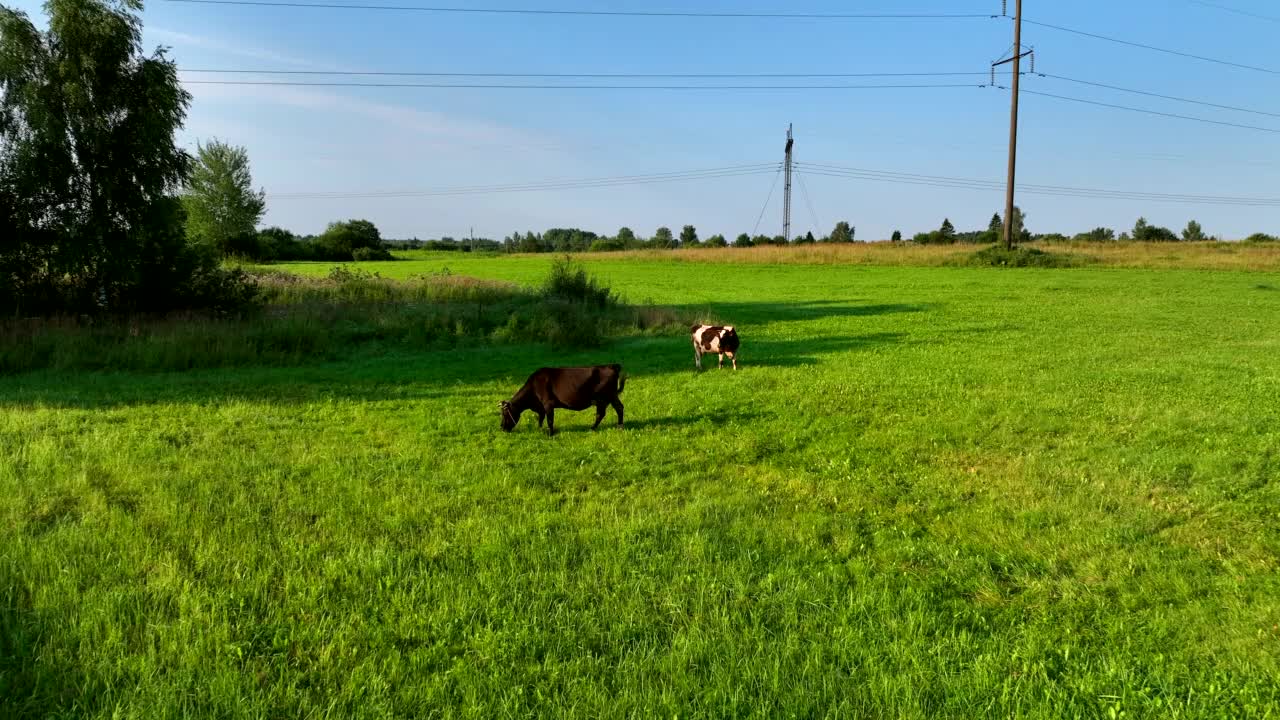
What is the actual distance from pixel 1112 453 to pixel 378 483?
29.6 feet

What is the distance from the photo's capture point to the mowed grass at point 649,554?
12.2 ft

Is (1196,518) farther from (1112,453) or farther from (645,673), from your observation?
(645,673)

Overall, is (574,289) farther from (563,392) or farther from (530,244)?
(530,244)

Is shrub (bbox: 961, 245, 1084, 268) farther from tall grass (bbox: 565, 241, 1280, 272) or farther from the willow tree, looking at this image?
the willow tree

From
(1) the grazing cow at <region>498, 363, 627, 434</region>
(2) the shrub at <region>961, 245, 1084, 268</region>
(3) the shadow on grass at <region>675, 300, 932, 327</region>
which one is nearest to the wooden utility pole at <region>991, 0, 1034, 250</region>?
(2) the shrub at <region>961, 245, 1084, 268</region>

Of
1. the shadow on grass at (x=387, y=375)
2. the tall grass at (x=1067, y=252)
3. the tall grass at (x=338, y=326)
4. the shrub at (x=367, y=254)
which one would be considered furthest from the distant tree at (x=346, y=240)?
the shadow on grass at (x=387, y=375)

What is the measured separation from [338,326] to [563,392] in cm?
1325

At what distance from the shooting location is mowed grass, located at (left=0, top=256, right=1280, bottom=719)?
3725 mm

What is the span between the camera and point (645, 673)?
3.83 m

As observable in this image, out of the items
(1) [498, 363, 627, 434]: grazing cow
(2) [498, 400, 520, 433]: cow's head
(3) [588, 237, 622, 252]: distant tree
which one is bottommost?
(2) [498, 400, 520, 433]: cow's head

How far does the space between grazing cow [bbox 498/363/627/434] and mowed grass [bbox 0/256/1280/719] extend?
38 cm

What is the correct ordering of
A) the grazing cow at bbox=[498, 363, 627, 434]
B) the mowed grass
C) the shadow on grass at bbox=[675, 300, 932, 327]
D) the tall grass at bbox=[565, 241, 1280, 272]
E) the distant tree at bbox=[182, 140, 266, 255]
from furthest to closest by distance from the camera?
the distant tree at bbox=[182, 140, 266, 255], the tall grass at bbox=[565, 241, 1280, 272], the shadow on grass at bbox=[675, 300, 932, 327], the grazing cow at bbox=[498, 363, 627, 434], the mowed grass

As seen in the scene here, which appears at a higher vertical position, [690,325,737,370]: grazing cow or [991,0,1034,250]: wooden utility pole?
[991,0,1034,250]: wooden utility pole

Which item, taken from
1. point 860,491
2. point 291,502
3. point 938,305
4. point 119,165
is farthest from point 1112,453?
point 119,165
